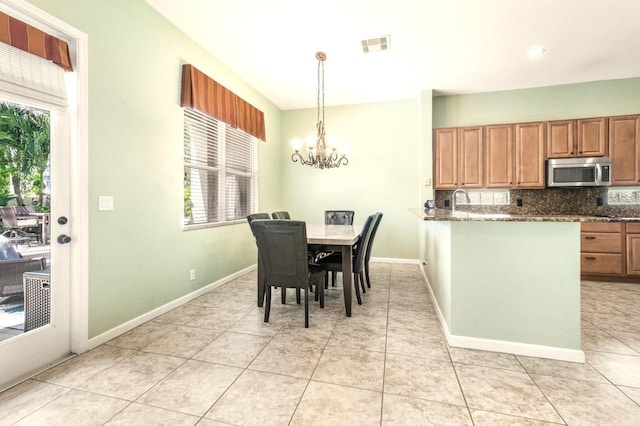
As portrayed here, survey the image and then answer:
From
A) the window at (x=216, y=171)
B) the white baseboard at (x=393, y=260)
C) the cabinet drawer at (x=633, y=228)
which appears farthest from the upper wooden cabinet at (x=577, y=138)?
the window at (x=216, y=171)

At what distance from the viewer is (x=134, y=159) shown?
2.53 m

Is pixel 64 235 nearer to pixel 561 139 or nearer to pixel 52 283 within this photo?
pixel 52 283

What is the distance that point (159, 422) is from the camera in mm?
1411

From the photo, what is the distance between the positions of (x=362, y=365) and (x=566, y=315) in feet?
4.83

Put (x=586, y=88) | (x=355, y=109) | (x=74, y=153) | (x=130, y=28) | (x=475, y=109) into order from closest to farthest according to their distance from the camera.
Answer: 1. (x=74, y=153)
2. (x=130, y=28)
3. (x=586, y=88)
4. (x=475, y=109)
5. (x=355, y=109)

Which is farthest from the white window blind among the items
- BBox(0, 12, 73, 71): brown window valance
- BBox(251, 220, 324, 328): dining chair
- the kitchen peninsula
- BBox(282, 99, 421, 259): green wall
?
BBox(282, 99, 421, 259): green wall

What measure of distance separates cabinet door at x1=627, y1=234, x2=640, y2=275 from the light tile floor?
1814mm

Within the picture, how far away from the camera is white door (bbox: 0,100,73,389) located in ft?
6.00

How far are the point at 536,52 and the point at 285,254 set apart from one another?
385cm

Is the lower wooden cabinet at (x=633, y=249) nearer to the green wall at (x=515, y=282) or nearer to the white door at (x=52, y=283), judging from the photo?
the green wall at (x=515, y=282)

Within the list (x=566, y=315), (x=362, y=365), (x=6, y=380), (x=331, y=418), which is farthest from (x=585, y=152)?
(x=6, y=380)

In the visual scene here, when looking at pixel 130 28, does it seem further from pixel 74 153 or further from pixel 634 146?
pixel 634 146

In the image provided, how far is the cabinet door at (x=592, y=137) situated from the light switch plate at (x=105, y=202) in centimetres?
589

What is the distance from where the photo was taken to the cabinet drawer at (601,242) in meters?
3.90
